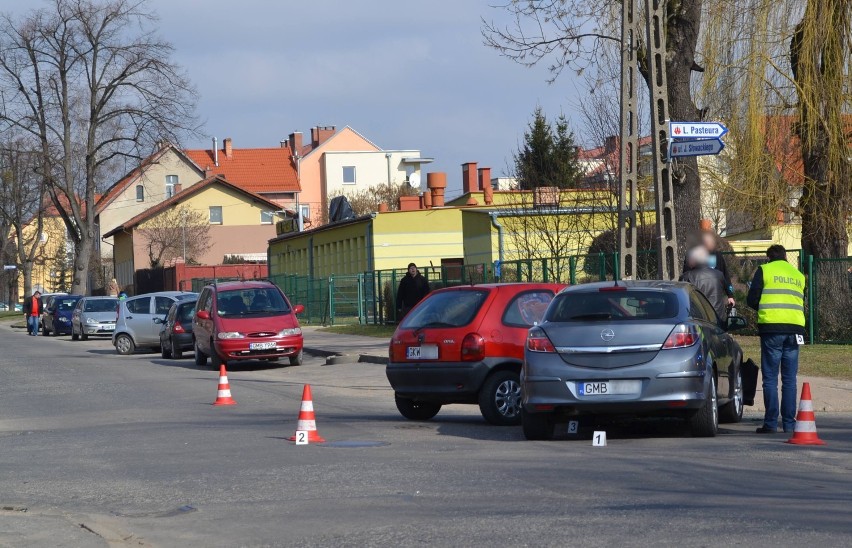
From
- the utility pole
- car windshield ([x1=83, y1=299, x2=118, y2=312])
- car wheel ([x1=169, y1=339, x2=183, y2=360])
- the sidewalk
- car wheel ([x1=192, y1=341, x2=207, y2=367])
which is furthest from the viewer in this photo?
car windshield ([x1=83, y1=299, x2=118, y2=312])

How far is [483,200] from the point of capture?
185 feet

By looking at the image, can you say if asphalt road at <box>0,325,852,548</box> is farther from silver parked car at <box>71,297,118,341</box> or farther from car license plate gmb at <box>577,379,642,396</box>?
silver parked car at <box>71,297,118,341</box>

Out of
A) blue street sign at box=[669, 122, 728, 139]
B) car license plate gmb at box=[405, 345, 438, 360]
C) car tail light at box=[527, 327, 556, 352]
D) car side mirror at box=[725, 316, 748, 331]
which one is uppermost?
blue street sign at box=[669, 122, 728, 139]

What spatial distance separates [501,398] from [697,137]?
18.3 ft

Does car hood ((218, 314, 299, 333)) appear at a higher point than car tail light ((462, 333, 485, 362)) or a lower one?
higher

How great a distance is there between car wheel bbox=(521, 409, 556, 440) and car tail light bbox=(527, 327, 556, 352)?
0.65 meters

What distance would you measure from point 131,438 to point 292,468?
3.41m

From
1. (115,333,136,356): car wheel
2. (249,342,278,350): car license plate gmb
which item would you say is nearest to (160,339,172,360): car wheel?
(115,333,136,356): car wheel

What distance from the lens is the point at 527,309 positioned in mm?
14078

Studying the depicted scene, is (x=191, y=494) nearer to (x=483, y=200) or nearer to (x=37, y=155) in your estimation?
(x=483, y=200)

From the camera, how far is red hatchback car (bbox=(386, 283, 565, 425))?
44.5 feet

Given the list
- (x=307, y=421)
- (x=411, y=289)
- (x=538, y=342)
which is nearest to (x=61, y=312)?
(x=411, y=289)

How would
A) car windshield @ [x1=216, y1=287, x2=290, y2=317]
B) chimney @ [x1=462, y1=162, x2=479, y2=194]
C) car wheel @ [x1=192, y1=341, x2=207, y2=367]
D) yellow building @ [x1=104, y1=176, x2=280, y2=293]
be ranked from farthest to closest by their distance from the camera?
yellow building @ [x1=104, y1=176, x2=280, y2=293], chimney @ [x1=462, y1=162, x2=479, y2=194], car wheel @ [x1=192, y1=341, x2=207, y2=367], car windshield @ [x1=216, y1=287, x2=290, y2=317]

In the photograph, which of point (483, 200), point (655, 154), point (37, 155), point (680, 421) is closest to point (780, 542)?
point (680, 421)
